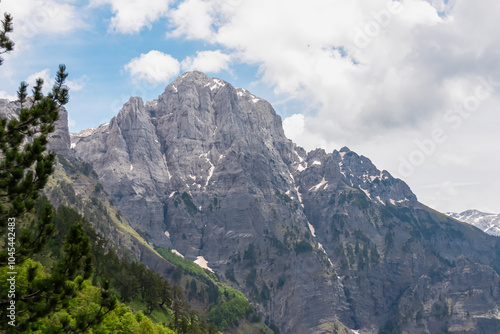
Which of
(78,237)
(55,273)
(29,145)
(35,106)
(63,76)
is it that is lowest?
(55,273)

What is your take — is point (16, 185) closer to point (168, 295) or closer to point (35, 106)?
point (35, 106)

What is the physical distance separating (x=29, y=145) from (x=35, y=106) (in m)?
3.11

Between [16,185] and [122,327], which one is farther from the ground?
[16,185]

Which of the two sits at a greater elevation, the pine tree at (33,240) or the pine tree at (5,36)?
the pine tree at (5,36)

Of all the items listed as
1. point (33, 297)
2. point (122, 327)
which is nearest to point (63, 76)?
point (33, 297)

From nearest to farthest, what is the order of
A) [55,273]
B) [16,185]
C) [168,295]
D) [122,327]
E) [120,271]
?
[55,273], [16,185], [122,327], [120,271], [168,295]

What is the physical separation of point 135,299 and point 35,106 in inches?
4175

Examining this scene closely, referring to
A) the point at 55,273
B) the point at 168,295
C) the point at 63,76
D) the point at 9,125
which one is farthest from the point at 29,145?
the point at 168,295

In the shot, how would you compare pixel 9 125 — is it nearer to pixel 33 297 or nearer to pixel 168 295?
pixel 33 297

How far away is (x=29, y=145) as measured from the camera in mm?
25828

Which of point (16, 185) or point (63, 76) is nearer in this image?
point (16, 185)

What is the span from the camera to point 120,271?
12250cm

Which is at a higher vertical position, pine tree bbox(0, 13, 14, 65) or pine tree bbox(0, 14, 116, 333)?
pine tree bbox(0, 13, 14, 65)

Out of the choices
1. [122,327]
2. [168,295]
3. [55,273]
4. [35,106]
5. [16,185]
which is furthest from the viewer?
[168,295]
